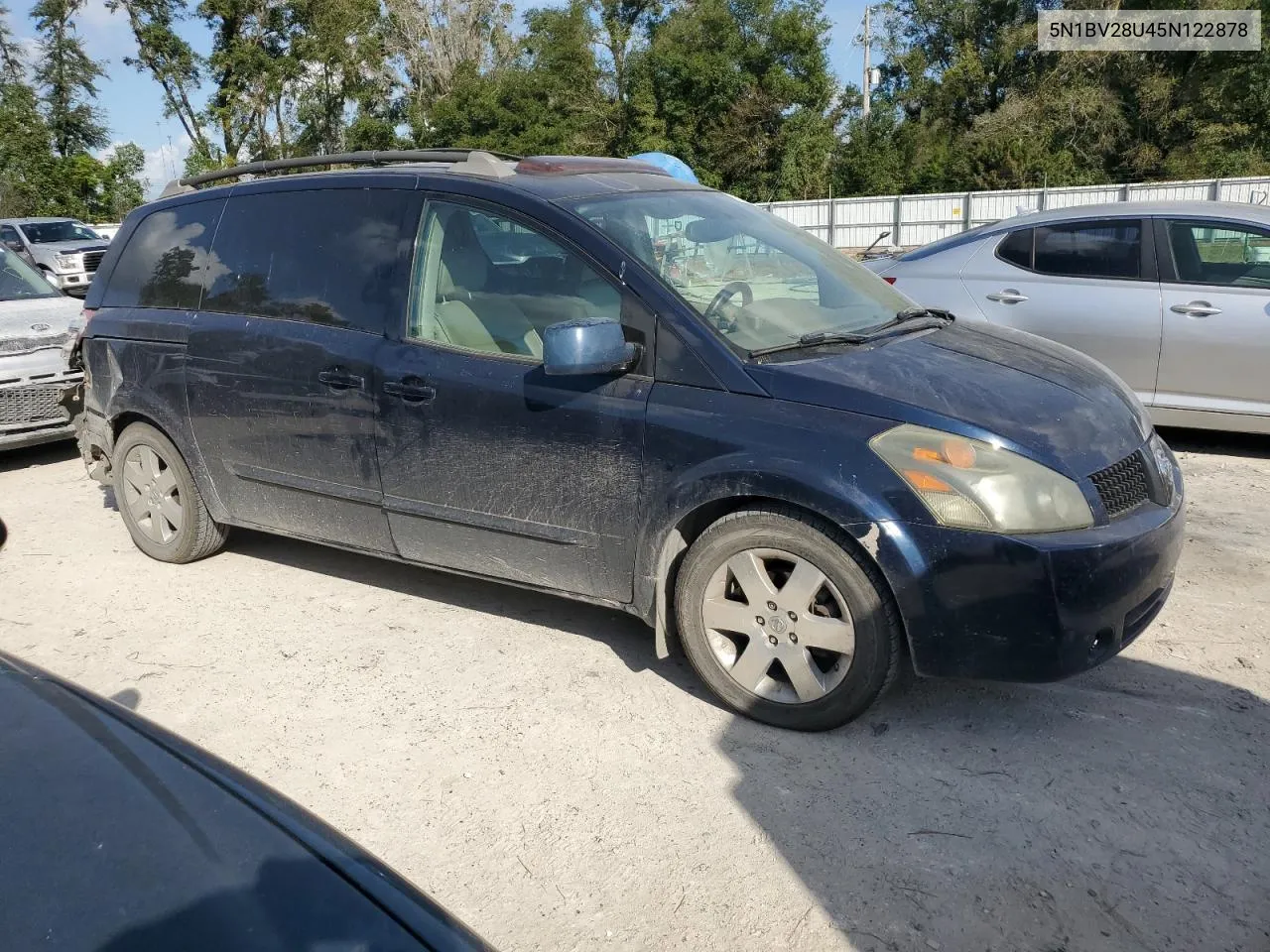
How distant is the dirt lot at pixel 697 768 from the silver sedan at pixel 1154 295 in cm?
158

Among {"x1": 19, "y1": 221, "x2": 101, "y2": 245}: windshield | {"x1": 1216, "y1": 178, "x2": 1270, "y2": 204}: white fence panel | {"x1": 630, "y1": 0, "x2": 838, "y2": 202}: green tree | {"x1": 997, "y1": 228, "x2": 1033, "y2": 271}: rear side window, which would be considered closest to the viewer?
{"x1": 997, "y1": 228, "x2": 1033, "y2": 271}: rear side window

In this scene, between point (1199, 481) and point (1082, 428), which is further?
point (1199, 481)

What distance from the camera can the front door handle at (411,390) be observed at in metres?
4.09

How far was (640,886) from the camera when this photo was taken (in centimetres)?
288

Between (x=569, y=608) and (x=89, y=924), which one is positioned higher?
(x=89, y=924)

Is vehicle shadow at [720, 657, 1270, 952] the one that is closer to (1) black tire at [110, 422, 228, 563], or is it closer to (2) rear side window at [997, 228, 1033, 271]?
(1) black tire at [110, 422, 228, 563]

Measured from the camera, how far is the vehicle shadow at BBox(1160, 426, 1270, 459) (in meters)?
6.79

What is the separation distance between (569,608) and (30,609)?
253 centimetres

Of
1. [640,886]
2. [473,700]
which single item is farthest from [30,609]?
[640,886]

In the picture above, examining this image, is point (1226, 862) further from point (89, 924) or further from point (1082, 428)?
point (89, 924)

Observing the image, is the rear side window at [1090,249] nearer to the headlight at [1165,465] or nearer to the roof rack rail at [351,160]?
the headlight at [1165,465]

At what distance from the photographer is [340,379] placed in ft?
14.2

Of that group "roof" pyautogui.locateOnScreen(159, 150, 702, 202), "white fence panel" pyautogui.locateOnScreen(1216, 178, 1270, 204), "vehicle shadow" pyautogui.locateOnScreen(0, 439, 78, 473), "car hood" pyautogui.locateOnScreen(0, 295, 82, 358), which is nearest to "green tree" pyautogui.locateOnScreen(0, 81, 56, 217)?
"vehicle shadow" pyautogui.locateOnScreen(0, 439, 78, 473)

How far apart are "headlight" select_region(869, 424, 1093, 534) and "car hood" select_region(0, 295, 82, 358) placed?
22.6 ft
